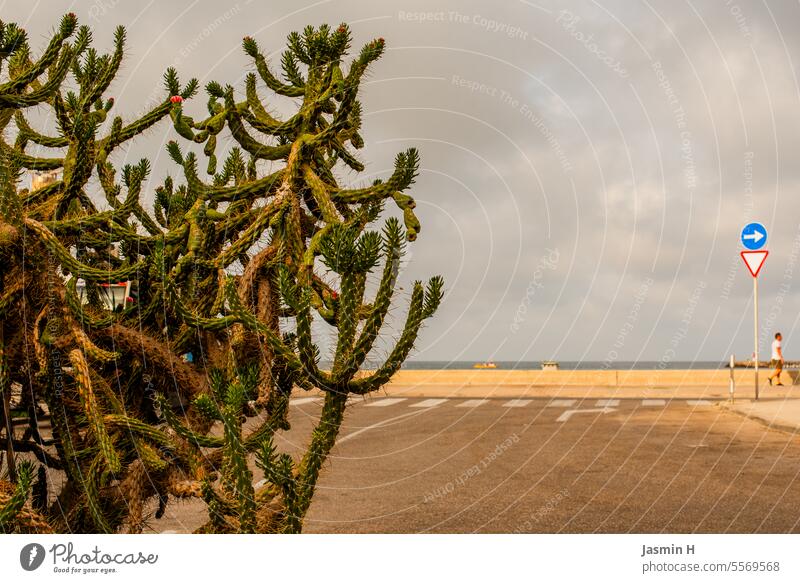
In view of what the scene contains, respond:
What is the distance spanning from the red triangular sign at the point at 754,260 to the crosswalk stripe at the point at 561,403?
279 inches

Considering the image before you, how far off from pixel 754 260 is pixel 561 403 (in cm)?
805

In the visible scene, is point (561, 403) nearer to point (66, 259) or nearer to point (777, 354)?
point (777, 354)

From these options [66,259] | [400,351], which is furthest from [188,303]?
[400,351]

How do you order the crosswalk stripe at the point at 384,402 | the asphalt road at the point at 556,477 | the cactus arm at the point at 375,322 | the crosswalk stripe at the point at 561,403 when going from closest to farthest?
the cactus arm at the point at 375,322 → the asphalt road at the point at 556,477 → the crosswalk stripe at the point at 561,403 → the crosswalk stripe at the point at 384,402

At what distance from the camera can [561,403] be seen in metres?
23.9

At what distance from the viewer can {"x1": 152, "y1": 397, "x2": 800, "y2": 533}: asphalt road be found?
24.3 ft

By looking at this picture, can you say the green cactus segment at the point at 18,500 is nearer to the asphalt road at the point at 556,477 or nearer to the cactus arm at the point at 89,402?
the cactus arm at the point at 89,402

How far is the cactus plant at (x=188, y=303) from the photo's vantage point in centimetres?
285

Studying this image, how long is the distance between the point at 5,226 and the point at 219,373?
1017 mm

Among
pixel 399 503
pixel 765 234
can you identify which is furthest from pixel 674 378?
pixel 399 503

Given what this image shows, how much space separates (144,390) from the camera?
3.37 metres

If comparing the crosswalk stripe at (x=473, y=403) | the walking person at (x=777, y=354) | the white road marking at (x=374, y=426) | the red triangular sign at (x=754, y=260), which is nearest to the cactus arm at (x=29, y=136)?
the white road marking at (x=374, y=426)

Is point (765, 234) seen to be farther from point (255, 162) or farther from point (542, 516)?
point (255, 162)

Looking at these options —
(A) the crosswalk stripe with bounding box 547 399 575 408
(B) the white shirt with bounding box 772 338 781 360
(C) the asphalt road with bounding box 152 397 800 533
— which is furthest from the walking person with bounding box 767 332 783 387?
(C) the asphalt road with bounding box 152 397 800 533
